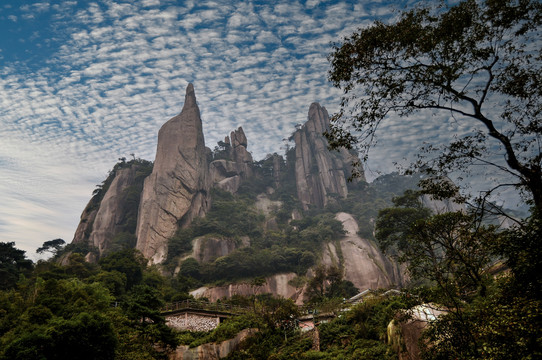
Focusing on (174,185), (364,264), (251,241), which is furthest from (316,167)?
(174,185)

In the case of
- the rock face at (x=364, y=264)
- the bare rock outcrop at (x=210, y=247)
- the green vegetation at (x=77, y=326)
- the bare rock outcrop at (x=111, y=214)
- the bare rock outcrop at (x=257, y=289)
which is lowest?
the green vegetation at (x=77, y=326)

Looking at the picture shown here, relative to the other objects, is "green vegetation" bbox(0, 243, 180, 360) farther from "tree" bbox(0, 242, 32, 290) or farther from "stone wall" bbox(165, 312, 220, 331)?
"stone wall" bbox(165, 312, 220, 331)

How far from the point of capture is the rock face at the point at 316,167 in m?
76.9

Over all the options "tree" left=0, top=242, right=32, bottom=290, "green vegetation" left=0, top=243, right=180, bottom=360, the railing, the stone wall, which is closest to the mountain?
the railing

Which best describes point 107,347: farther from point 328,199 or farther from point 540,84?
point 328,199

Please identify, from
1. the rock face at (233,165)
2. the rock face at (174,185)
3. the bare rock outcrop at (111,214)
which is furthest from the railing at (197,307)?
the rock face at (233,165)

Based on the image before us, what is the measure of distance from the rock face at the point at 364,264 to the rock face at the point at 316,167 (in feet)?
60.8

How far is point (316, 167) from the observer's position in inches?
3162

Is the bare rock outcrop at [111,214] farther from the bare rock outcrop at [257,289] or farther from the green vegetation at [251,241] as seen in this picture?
the bare rock outcrop at [257,289]

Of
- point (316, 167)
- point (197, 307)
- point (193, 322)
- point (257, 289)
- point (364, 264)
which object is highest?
point (316, 167)

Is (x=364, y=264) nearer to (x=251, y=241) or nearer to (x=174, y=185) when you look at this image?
(x=251, y=241)

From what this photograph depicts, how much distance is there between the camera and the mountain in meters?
46.4

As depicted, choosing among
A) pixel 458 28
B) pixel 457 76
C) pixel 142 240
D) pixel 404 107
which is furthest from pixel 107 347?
pixel 142 240

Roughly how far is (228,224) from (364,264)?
24.6 meters
